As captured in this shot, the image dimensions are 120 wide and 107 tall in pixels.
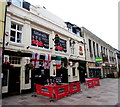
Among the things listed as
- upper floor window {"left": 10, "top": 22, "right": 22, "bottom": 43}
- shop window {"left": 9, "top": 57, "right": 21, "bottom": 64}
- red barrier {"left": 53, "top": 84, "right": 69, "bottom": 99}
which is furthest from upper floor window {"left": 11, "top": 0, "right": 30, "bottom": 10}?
red barrier {"left": 53, "top": 84, "right": 69, "bottom": 99}

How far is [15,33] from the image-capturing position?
897cm

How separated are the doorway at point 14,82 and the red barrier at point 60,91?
3586mm

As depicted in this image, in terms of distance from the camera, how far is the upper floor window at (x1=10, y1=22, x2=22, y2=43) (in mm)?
8825

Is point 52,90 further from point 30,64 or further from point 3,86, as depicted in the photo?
point 3,86

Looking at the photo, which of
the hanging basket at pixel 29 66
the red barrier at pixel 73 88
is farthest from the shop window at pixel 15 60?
the red barrier at pixel 73 88

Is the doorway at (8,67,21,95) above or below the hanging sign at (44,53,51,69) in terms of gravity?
below

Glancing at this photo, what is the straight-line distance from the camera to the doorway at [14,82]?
8148mm

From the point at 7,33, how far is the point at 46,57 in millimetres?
4085

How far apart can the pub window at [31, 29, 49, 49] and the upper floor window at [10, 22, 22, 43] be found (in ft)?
4.26

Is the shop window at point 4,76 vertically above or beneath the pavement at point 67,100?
above

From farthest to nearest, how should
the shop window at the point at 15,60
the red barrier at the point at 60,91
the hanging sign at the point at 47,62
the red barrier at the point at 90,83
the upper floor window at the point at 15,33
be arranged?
the red barrier at the point at 90,83 < the hanging sign at the point at 47,62 < the upper floor window at the point at 15,33 < the shop window at the point at 15,60 < the red barrier at the point at 60,91

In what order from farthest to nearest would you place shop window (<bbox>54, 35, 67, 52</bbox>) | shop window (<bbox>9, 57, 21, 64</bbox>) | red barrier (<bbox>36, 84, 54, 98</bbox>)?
1. shop window (<bbox>54, 35, 67, 52</bbox>)
2. shop window (<bbox>9, 57, 21, 64</bbox>)
3. red barrier (<bbox>36, 84, 54, 98</bbox>)

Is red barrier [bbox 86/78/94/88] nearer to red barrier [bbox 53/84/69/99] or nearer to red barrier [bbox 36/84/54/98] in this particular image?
red barrier [bbox 53/84/69/99]

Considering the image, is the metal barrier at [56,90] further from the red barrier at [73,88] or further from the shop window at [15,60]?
the shop window at [15,60]
